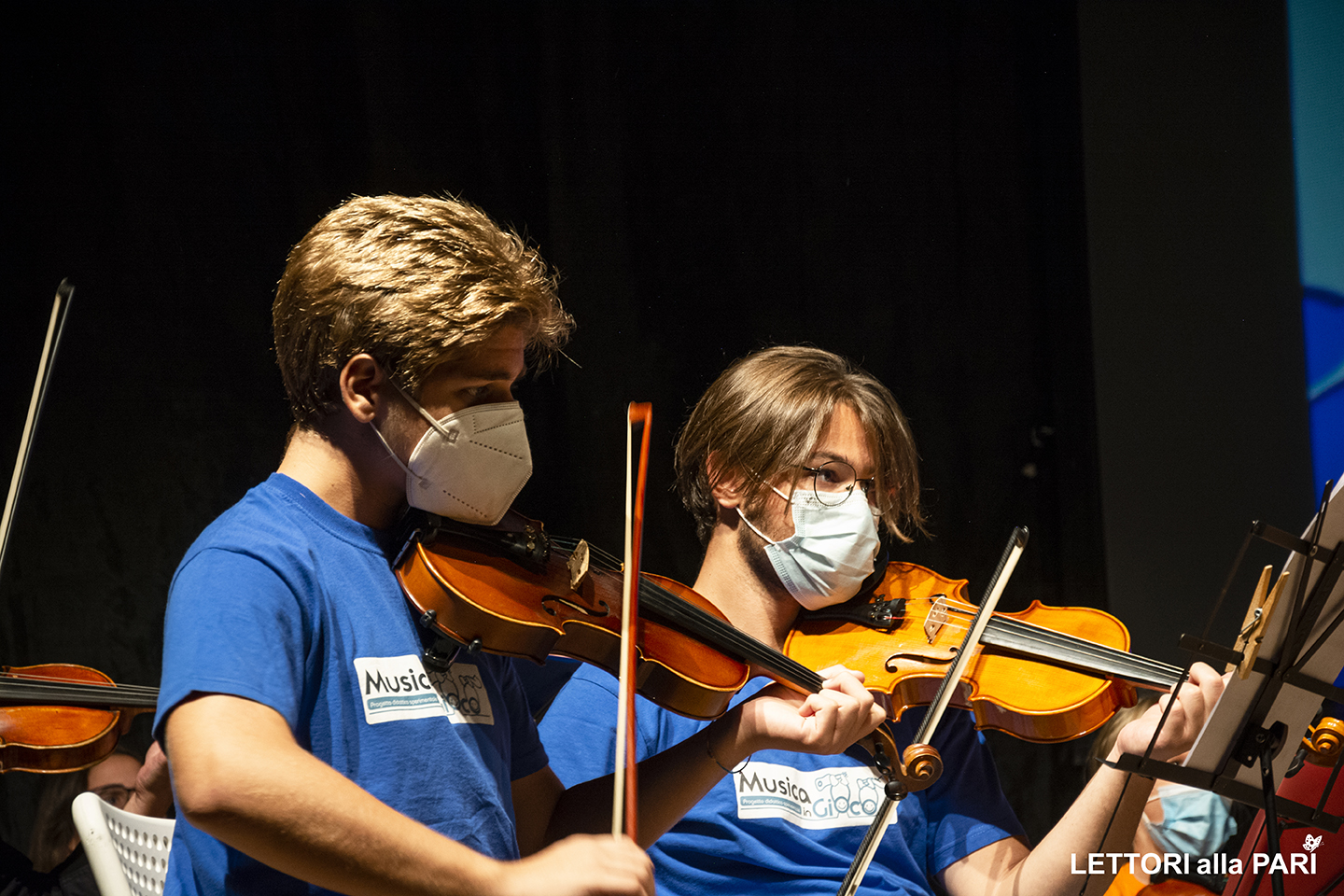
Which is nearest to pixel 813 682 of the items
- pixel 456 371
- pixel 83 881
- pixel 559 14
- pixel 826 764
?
pixel 826 764

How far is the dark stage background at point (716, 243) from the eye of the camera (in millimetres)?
2365

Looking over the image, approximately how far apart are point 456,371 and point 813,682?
2.13 feet

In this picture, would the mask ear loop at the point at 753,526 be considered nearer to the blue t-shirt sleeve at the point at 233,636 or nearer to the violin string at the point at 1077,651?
the violin string at the point at 1077,651

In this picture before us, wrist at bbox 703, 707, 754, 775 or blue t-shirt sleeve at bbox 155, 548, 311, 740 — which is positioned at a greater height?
blue t-shirt sleeve at bbox 155, 548, 311, 740

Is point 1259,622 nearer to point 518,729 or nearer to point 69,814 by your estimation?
point 518,729

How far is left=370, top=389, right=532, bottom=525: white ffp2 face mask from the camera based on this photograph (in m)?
1.24

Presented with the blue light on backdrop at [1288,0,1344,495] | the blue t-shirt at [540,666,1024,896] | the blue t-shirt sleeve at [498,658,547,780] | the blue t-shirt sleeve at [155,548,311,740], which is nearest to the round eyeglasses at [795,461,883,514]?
the blue t-shirt at [540,666,1024,896]

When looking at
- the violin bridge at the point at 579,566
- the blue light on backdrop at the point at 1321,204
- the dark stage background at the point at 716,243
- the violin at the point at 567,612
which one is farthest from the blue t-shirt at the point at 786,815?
the blue light on backdrop at the point at 1321,204

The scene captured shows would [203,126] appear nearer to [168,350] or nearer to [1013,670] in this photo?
[168,350]

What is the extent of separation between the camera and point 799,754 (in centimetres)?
175

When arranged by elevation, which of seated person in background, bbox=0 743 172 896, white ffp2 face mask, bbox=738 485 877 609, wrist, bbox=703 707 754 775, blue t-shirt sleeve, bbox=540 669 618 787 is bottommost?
seated person in background, bbox=0 743 172 896

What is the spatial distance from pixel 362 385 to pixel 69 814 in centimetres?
159

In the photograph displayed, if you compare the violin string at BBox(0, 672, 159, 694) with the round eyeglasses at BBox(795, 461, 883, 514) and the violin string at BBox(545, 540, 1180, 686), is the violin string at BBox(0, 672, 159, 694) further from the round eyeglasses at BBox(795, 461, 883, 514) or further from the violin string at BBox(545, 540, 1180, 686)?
the violin string at BBox(545, 540, 1180, 686)

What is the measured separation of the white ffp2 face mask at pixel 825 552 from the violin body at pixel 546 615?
30 cm
